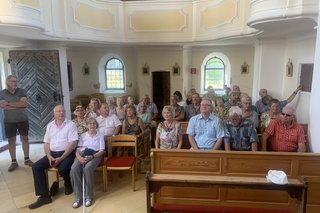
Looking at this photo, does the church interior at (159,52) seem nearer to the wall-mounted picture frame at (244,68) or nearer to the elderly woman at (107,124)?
the wall-mounted picture frame at (244,68)

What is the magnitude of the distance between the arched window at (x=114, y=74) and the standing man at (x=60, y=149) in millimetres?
6091

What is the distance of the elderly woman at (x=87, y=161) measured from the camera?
3219 mm

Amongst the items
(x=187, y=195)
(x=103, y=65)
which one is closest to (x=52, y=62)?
(x=103, y=65)

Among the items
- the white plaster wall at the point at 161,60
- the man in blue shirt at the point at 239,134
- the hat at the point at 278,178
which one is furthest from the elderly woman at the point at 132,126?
the white plaster wall at the point at 161,60

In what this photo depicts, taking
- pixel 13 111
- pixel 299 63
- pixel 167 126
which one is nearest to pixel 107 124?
pixel 167 126

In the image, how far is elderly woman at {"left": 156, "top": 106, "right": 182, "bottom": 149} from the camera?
341 cm

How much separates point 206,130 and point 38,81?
433 centimetres

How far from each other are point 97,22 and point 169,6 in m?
1.96

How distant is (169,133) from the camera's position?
11.2ft

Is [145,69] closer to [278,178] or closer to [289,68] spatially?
[289,68]

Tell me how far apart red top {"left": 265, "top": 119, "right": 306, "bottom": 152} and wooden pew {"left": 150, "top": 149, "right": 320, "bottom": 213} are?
45cm

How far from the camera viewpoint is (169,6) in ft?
21.7

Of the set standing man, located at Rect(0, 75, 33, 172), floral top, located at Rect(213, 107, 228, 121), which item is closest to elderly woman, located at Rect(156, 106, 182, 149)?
floral top, located at Rect(213, 107, 228, 121)

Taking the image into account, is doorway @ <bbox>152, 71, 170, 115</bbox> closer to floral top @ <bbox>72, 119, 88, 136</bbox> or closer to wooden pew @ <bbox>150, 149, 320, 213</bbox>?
floral top @ <bbox>72, 119, 88, 136</bbox>
